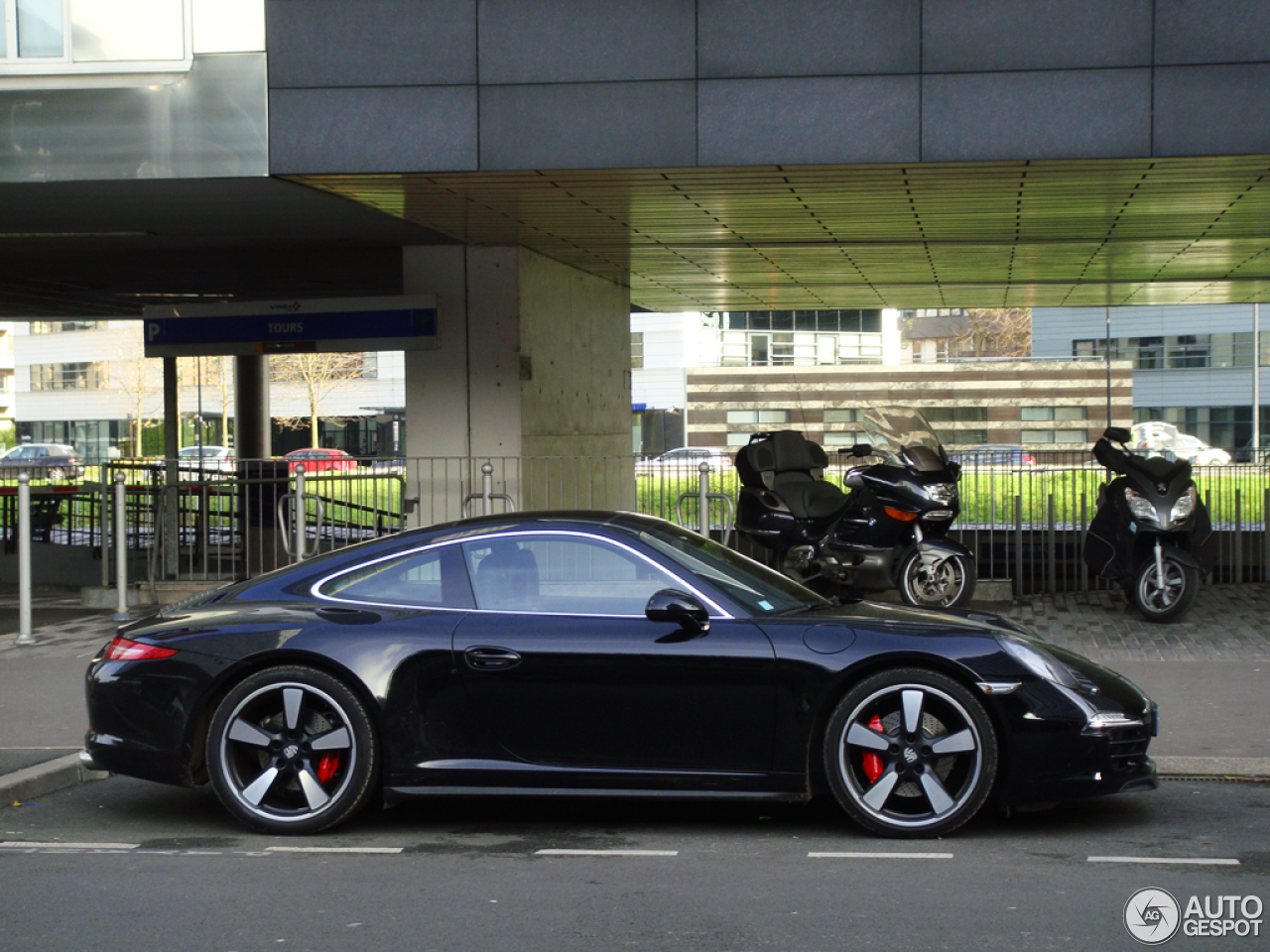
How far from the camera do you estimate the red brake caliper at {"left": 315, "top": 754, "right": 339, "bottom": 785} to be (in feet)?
17.9

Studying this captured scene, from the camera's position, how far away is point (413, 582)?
568 centimetres

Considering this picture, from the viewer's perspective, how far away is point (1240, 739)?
7000 mm

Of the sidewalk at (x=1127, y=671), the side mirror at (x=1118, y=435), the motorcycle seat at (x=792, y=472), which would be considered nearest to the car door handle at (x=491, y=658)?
the sidewalk at (x=1127, y=671)

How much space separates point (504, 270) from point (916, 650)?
9305mm

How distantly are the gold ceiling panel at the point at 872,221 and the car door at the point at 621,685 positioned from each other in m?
5.40

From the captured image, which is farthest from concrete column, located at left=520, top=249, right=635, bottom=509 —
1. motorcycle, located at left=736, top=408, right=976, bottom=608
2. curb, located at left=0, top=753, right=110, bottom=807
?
curb, located at left=0, top=753, right=110, bottom=807

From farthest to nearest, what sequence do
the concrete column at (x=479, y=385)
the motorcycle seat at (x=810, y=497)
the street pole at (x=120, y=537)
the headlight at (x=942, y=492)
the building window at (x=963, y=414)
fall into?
the building window at (x=963, y=414) → the concrete column at (x=479, y=385) → the motorcycle seat at (x=810, y=497) → the street pole at (x=120, y=537) → the headlight at (x=942, y=492)

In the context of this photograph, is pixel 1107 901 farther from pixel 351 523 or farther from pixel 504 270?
pixel 351 523

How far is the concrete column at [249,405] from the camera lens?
30.0 meters

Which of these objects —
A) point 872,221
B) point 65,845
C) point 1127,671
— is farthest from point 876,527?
point 65,845

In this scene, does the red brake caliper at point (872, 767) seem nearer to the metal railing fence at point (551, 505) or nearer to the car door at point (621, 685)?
the car door at point (621, 685)

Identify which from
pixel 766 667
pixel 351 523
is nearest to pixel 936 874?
pixel 766 667

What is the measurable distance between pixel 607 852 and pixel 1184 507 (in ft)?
22.9

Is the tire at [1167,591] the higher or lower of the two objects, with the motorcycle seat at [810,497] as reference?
lower
